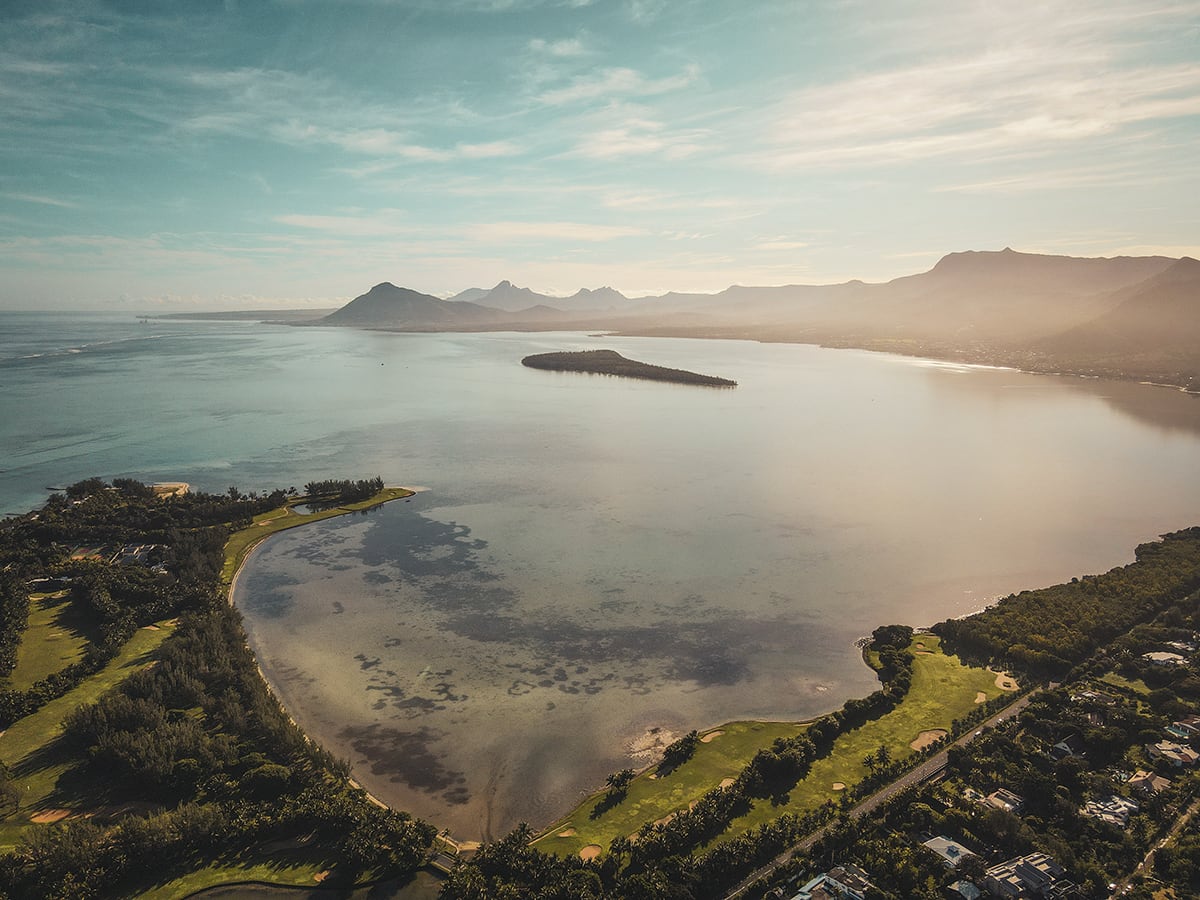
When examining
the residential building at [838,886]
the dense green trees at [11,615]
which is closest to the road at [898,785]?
the residential building at [838,886]

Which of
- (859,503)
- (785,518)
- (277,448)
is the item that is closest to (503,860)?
(785,518)

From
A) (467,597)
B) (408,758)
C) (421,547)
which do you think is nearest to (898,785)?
(408,758)

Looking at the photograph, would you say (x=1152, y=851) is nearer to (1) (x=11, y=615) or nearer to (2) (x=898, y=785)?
(2) (x=898, y=785)

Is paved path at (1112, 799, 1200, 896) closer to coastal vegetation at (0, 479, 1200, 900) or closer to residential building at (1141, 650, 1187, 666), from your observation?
coastal vegetation at (0, 479, 1200, 900)

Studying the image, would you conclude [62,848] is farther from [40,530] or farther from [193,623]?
[40,530]

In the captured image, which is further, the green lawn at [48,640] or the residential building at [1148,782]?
the green lawn at [48,640]

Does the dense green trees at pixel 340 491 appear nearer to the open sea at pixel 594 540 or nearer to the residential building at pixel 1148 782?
the open sea at pixel 594 540
